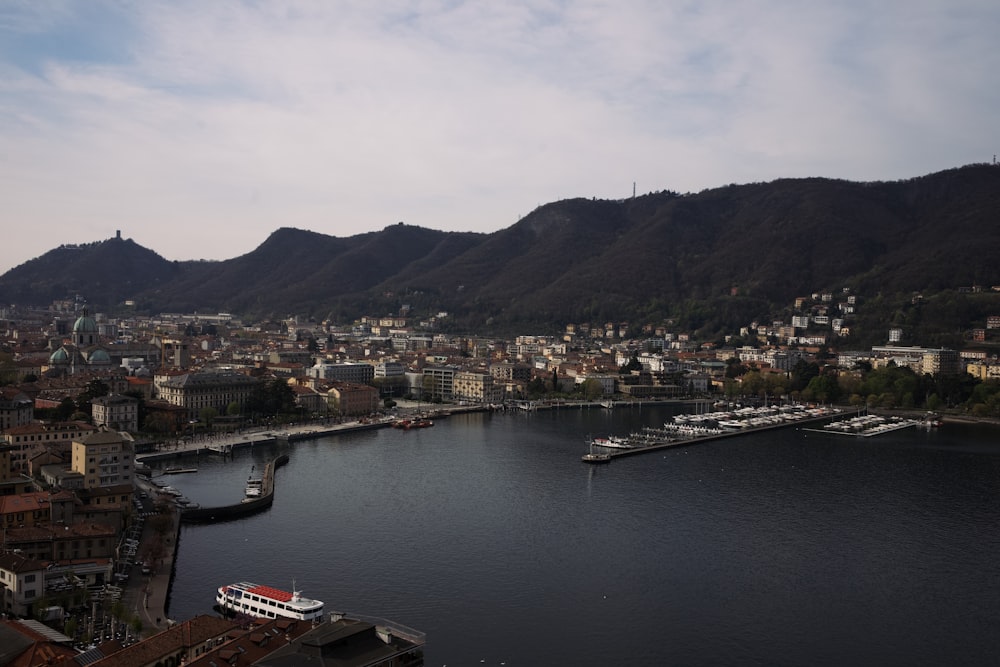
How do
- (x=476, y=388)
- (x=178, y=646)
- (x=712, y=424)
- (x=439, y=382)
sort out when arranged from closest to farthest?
(x=178, y=646)
(x=712, y=424)
(x=476, y=388)
(x=439, y=382)

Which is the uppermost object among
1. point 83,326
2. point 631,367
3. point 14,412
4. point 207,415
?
point 83,326

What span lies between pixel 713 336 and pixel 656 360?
16768mm

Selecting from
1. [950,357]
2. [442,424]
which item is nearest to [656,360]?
[950,357]

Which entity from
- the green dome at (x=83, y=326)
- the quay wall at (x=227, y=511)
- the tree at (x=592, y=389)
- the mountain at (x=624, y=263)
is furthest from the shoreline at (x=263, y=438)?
the mountain at (x=624, y=263)

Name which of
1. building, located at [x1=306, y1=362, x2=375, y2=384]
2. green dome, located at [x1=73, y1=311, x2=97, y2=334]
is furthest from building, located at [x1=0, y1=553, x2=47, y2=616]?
green dome, located at [x1=73, y1=311, x2=97, y2=334]

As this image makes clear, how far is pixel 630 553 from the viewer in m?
13.3

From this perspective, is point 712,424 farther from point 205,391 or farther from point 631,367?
point 205,391

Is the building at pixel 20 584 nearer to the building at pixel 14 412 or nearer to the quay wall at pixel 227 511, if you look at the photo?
the quay wall at pixel 227 511

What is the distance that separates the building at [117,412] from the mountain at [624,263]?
3993 centimetres

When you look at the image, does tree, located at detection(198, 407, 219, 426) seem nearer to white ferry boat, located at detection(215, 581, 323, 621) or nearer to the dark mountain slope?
white ferry boat, located at detection(215, 581, 323, 621)

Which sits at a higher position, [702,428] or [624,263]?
[624,263]

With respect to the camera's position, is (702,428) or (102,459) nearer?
(102,459)

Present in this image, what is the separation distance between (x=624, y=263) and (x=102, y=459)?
210ft

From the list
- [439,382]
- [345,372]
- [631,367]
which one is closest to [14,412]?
[345,372]
